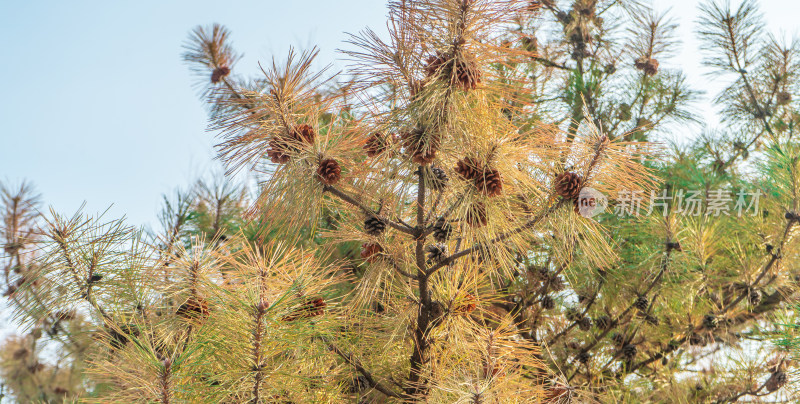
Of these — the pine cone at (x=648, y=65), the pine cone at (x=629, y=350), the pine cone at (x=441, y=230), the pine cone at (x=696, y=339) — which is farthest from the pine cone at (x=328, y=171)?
the pine cone at (x=648, y=65)

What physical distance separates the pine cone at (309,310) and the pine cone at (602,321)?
882 millimetres

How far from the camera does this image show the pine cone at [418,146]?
0.93m

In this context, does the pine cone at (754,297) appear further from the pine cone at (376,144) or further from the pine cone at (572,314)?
the pine cone at (376,144)

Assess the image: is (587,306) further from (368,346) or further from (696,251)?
(368,346)

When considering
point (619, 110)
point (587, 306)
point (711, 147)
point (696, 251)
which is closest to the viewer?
point (696, 251)

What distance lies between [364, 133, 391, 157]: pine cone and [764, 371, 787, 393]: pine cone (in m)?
1.11

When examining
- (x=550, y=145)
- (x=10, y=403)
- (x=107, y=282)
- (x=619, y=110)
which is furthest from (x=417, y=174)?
(x=10, y=403)

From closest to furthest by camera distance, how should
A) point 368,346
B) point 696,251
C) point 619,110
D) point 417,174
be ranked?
point 417,174
point 368,346
point 696,251
point 619,110

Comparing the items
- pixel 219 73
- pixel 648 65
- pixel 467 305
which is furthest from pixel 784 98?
pixel 219 73

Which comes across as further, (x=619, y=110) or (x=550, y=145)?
(x=619, y=110)

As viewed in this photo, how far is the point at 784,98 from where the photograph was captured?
7.46 feet

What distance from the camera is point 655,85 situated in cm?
223

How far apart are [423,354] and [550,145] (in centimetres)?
45

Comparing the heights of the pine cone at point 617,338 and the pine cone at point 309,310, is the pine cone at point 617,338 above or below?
below
